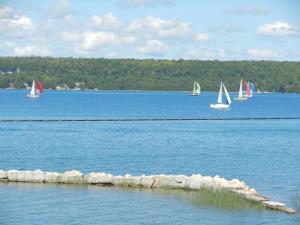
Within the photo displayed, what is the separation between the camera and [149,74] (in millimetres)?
173625

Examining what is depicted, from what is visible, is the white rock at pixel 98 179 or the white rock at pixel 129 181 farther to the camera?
the white rock at pixel 98 179

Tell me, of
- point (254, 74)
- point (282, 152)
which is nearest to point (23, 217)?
point (282, 152)

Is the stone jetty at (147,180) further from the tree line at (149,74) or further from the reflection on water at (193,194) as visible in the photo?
the tree line at (149,74)

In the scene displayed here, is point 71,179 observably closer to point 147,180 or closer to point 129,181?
point 129,181

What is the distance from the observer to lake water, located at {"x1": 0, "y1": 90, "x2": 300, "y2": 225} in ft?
64.7

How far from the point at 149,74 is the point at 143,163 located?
140 metres

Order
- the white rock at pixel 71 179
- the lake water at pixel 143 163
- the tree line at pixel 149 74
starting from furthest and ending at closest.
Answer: the tree line at pixel 149 74 → the white rock at pixel 71 179 → the lake water at pixel 143 163

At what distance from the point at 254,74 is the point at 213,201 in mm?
141582

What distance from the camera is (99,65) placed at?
179 m

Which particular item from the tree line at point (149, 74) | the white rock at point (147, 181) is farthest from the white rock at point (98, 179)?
the tree line at point (149, 74)

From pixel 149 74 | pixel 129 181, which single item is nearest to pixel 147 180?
pixel 129 181

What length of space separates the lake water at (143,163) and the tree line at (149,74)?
309 ft

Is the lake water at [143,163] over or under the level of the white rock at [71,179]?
under

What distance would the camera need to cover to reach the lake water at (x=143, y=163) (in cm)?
1972
